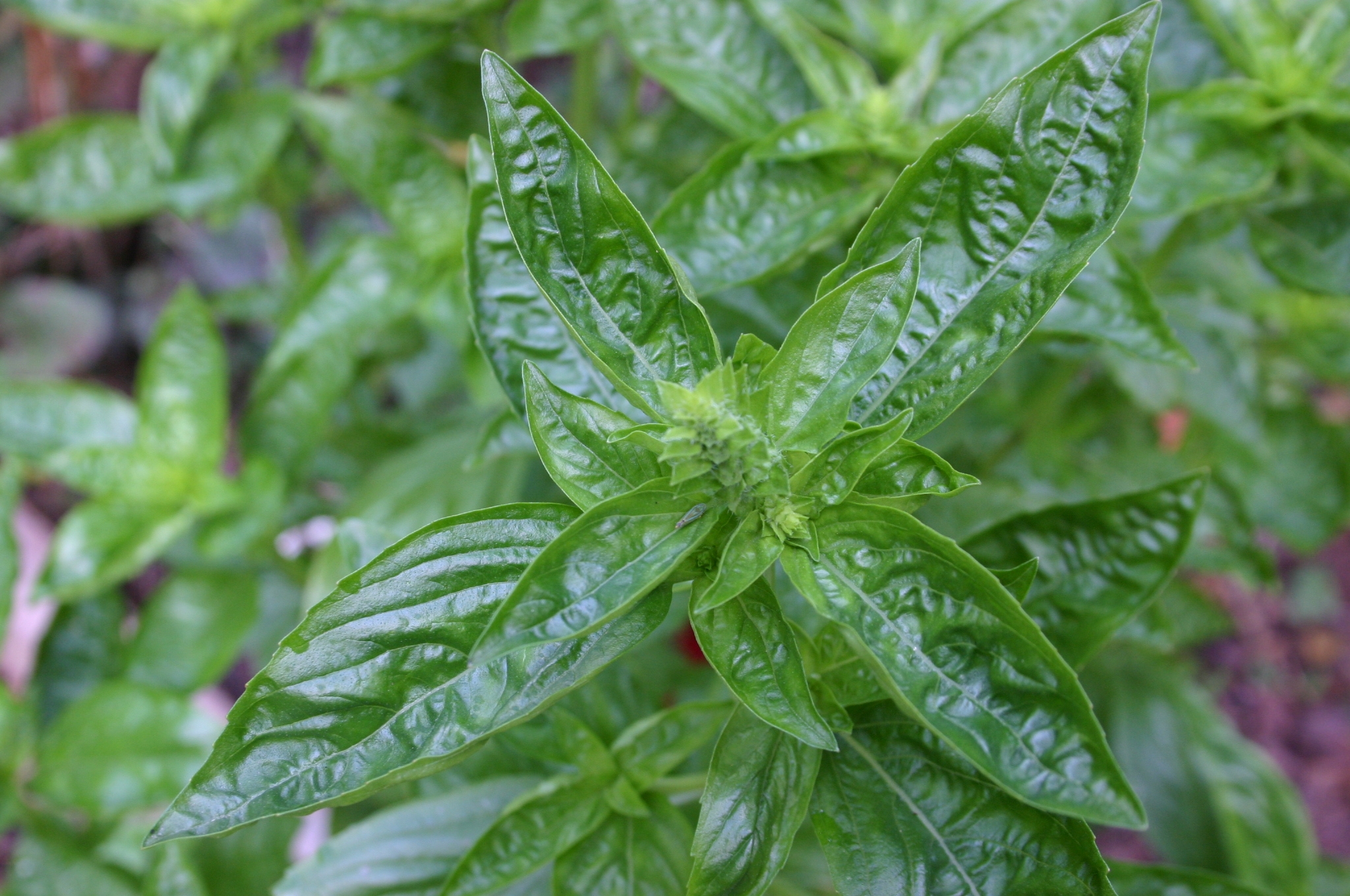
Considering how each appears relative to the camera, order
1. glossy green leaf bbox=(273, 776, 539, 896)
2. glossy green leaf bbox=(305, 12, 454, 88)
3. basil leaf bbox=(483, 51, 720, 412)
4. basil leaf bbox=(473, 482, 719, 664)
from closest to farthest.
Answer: basil leaf bbox=(473, 482, 719, 664) → basil leaf bbox=(483, 51, 720, 412) → glossy green leaf bbox=(273, 776, 539, 896) → glossy green leaf bbox=(305, 12, 454, 88)

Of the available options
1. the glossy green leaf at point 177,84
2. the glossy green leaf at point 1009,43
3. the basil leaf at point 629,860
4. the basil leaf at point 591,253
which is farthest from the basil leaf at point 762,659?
the glossy green leaf at point 177,84

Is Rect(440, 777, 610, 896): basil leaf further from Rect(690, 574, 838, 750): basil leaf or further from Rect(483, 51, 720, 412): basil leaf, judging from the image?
Rect(483, 51, 720, 412): basil leaf

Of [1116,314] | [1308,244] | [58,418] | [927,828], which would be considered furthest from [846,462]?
[58,418]

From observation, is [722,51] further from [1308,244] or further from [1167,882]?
[1167,882]

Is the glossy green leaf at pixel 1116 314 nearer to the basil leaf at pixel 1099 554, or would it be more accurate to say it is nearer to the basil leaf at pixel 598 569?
the basil leaf at pixel 1099 554

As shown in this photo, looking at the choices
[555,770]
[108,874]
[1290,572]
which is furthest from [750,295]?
[1290,572]

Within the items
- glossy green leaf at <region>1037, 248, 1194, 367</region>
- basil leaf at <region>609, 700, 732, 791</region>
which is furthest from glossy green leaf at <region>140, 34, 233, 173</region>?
glossy green leaf at <region>1037, 248, 1194, 367</region>
